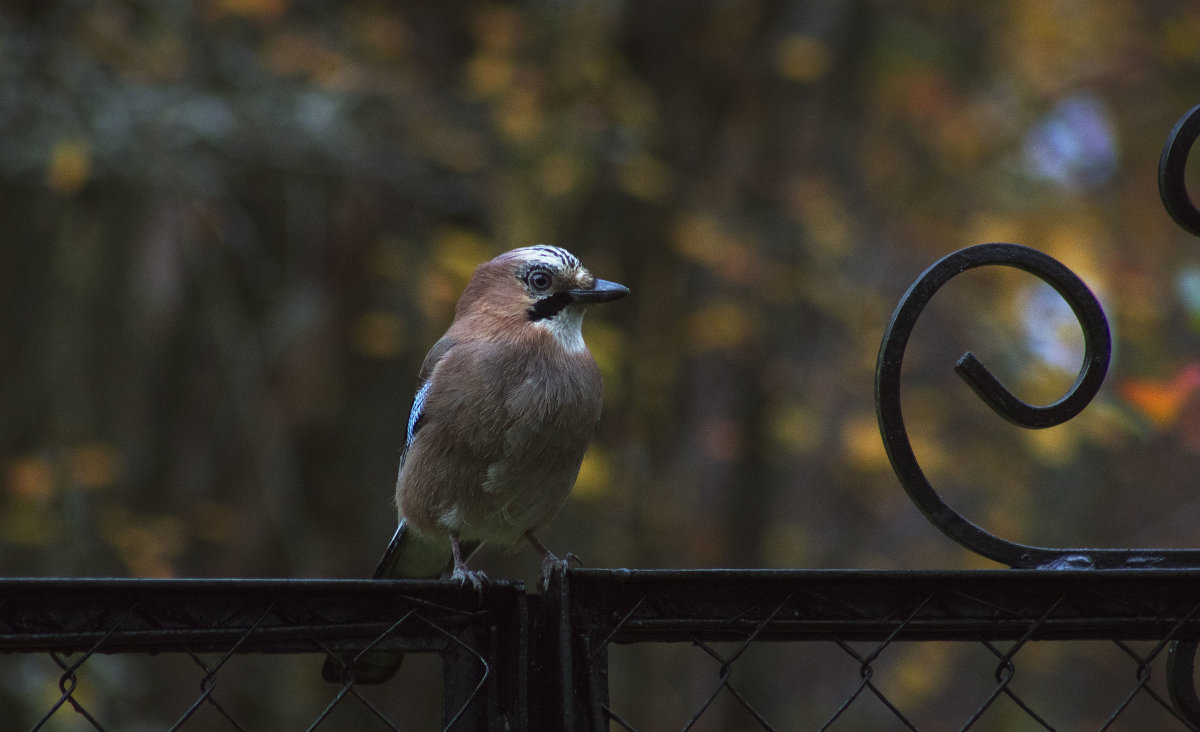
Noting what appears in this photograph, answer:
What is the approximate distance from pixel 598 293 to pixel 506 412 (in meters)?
0.40

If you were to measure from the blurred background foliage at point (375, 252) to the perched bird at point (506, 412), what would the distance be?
1.80 meters

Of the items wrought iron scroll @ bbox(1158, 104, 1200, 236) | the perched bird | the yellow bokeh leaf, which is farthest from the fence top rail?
the yellow bokeh leaf

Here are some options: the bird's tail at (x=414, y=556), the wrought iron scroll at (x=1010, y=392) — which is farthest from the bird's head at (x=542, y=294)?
the wrought iron scroll at (x=1010, y=392)

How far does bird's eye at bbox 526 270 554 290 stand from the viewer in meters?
3.06

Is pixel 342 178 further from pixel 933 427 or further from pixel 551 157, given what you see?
pixel 933 427

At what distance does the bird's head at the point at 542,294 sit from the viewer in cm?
301

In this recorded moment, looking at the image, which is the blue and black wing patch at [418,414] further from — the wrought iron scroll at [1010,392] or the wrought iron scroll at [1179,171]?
the wrought iron scroll at [1179,171]

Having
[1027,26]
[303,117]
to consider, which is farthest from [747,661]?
[1027,26]

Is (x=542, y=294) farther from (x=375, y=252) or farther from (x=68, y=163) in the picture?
(x=68, y=163)

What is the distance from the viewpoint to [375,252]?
17.3 feet

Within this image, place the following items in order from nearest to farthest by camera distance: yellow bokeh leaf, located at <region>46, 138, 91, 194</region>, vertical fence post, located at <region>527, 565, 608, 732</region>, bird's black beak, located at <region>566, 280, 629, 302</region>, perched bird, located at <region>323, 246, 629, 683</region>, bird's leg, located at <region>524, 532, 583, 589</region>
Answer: vertical fence post, located at <region>527, 565, 608, 732</region> → bird's leg, located at <region>524, 532, 583, 589</region> → perched bird, located at <region>323, 246, 629, 683</region> → bird's black beak, located at <region>566, 280, 629, 302</region> → yellow bokeh leaf, located at <region>46, 138, 91, 194</region>

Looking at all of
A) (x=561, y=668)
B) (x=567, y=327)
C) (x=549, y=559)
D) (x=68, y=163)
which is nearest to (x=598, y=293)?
(x=567, y=327)

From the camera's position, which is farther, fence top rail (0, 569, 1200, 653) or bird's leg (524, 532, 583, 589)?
bird's leg (524, 532, 583, 589)

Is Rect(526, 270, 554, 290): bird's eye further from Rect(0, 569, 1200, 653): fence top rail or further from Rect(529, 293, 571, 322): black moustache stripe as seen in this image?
Rect(0, 569, 1200, 653): fence top rail
